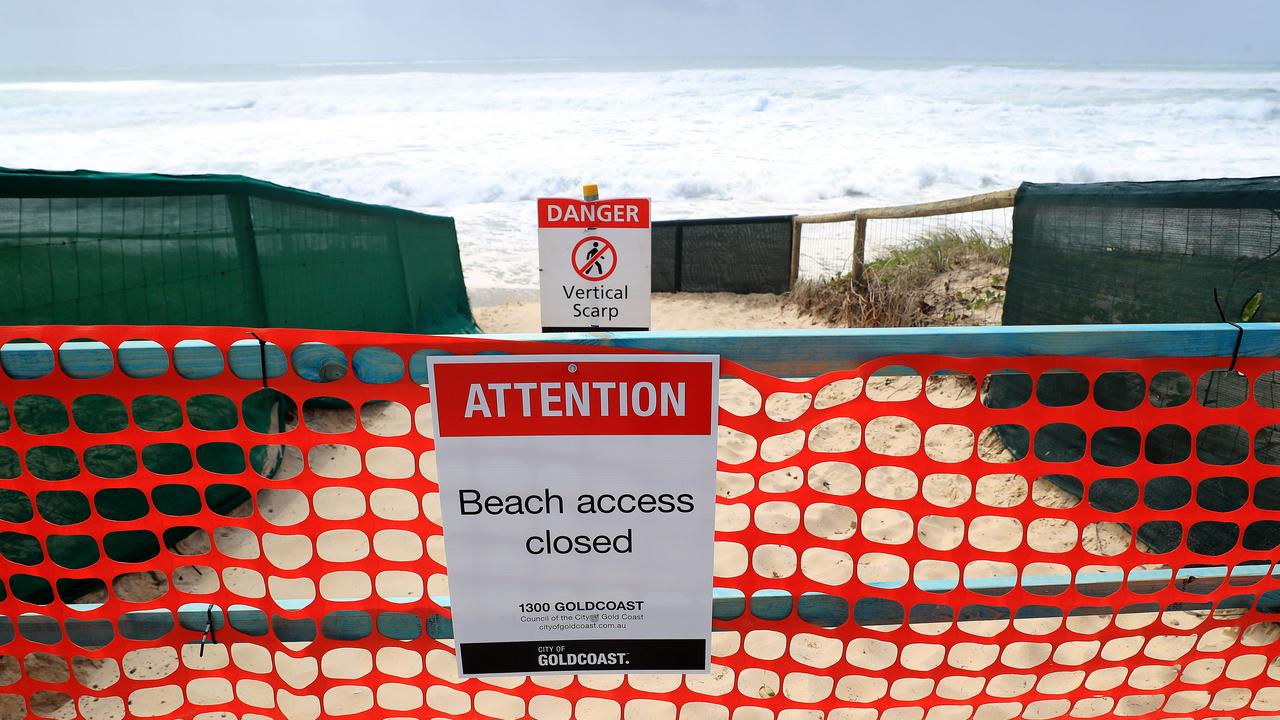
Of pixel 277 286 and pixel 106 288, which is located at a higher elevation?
pixel 106 288

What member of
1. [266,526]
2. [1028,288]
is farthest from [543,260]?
[266,526]

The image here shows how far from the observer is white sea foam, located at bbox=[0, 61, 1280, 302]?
28062 millimetres

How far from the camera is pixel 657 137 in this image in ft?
124

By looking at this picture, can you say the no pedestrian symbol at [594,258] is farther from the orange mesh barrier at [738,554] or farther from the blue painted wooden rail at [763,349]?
the blue painted wooden rail at [763,349]

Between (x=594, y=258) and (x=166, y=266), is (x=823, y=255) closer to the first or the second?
(x=594, y=258)

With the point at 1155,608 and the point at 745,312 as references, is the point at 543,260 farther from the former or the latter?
the point at 745,312

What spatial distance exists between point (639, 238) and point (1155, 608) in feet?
13.4

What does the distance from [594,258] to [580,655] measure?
405 centimetres

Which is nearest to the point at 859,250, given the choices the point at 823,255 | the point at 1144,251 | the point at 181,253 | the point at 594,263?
the point at 594,263

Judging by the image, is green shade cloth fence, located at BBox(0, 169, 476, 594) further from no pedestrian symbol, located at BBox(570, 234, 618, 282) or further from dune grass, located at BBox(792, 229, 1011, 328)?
dune grass, located at BBox(792, 229, 1011, 328)

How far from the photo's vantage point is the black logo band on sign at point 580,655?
171 cm

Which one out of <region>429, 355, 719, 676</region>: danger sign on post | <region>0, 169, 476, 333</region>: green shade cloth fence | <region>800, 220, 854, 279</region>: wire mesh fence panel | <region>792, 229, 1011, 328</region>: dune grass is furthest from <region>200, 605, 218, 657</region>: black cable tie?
<region>800, 220, 854, 279</region>: wire mesh fence panel

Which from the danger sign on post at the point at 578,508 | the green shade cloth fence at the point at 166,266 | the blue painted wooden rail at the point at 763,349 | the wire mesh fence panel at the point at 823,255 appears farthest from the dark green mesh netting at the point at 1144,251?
the wire mesh fence panel at the point at 823,255

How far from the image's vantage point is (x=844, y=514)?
3.94 meters
